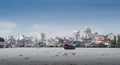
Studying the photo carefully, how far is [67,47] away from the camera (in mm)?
164750

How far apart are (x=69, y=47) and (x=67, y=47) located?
1198mm

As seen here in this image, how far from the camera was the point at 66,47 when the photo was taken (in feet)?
540

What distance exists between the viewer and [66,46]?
165 metres

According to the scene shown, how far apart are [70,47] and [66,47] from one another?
2.05 m

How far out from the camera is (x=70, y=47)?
16538 cm

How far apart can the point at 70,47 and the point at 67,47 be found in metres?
1.52

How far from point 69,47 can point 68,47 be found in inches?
20.8

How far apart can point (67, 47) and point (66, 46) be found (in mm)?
801

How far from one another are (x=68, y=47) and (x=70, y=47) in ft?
3.05

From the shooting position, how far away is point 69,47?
16550cm

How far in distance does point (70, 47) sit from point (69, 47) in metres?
0.47

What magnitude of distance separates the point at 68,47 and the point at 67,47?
0.69m

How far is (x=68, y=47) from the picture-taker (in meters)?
165
